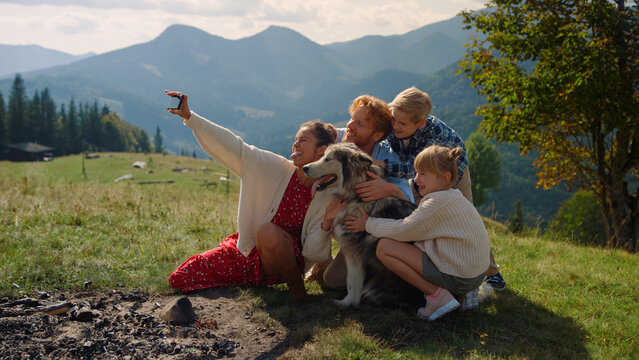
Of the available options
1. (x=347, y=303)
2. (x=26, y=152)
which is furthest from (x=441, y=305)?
(x=26, y=152)

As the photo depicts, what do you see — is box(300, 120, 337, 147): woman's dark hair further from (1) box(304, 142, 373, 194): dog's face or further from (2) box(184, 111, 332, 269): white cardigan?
(2) box(184, 111, 332, 269): white cardigan

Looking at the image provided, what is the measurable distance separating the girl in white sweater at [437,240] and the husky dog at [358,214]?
188 mm

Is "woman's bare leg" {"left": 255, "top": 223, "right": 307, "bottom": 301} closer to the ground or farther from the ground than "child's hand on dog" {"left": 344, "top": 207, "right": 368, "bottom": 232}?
closer to the ground

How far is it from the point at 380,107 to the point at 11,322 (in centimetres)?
459

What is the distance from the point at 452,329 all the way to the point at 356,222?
1535mm

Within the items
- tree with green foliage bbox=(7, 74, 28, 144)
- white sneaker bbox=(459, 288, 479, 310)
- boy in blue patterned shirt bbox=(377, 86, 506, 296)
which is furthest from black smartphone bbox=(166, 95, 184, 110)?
tree with green foliage bbox=(7, 74, 28, 144)

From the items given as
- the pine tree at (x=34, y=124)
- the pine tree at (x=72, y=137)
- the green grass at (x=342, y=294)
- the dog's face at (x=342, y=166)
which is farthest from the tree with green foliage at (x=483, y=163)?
the pine tree at (x=34, y=124)

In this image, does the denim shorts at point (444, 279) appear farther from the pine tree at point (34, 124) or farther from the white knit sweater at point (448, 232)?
the pine tree at point (34, 124)

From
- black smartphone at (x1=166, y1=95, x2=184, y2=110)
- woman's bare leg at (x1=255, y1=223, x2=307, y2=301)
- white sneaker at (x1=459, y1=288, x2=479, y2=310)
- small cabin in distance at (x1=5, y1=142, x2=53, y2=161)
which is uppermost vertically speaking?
black smartphone at (x1=166, y1=95, x2=184, y2=110)

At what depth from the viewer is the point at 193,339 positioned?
4.32 meters

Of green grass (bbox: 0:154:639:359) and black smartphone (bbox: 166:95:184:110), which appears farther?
black smartphone (bbox: 166:95:184:110)

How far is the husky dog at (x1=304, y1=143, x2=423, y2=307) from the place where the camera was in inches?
187

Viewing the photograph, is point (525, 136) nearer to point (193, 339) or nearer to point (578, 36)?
point (578, 36)

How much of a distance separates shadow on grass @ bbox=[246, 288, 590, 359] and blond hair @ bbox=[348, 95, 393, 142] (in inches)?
88.2
